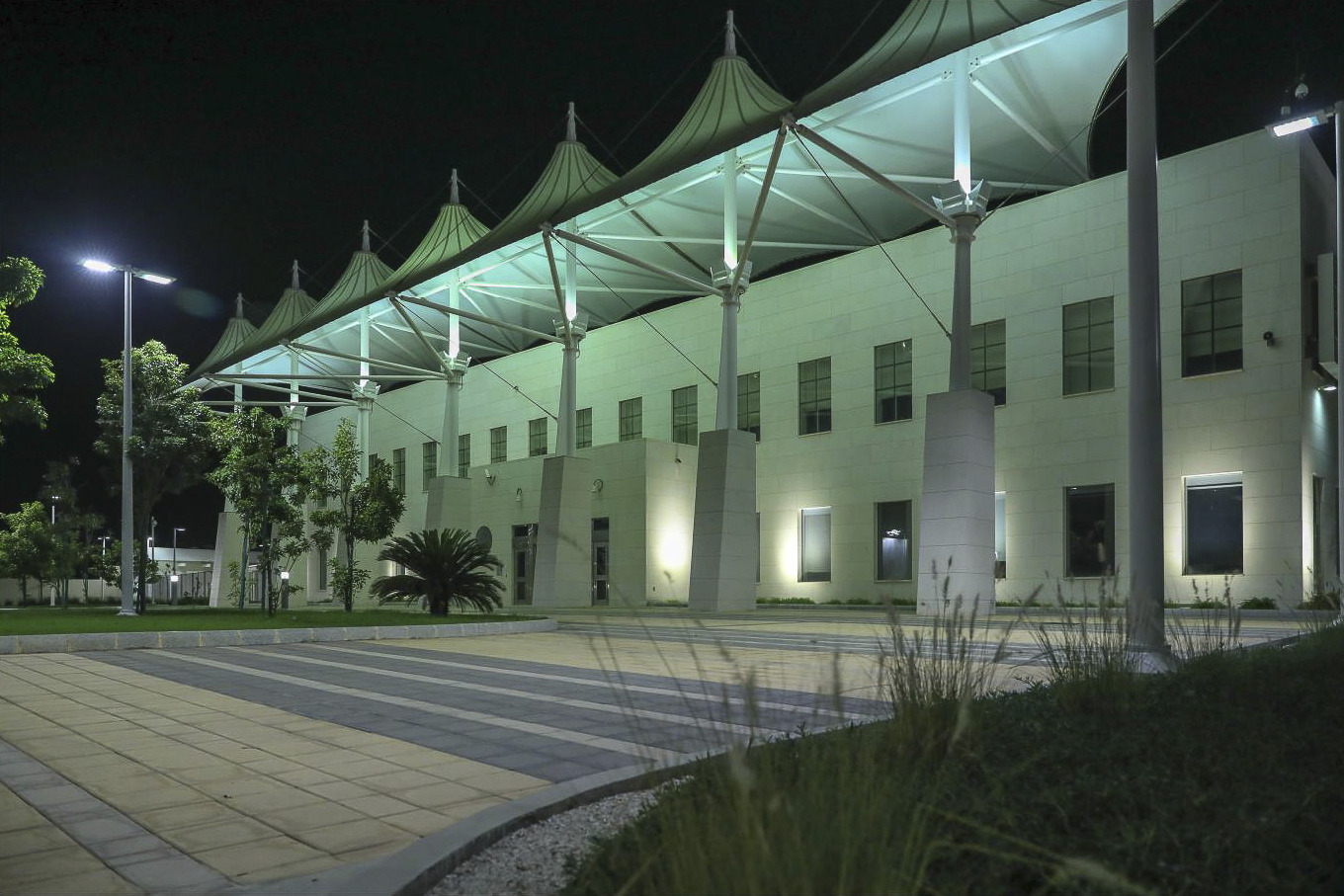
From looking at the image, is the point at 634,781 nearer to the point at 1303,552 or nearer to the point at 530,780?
the point at 530,780

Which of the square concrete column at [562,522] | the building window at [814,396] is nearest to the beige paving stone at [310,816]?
the square concrete column at [562,522]

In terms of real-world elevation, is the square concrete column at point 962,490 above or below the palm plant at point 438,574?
above

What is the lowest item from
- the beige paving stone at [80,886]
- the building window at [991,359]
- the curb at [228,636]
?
the curb at [228,636]

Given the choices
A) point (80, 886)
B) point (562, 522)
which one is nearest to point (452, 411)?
point (562, 522)

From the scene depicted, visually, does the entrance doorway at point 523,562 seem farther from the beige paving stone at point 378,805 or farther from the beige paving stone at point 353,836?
the beige paving stone at point 353,836

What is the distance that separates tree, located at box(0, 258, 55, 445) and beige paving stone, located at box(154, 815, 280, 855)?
17.2m

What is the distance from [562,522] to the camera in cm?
3397

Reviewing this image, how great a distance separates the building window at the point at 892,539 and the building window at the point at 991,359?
4.22 meters

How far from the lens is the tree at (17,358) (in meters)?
19.0

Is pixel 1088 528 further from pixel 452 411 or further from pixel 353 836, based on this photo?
pixel 353 836

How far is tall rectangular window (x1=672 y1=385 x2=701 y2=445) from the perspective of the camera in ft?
125

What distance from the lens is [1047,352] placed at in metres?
27.7

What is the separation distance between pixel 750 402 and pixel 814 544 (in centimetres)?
565

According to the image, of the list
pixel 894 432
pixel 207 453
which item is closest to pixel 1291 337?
pixel 894 432
